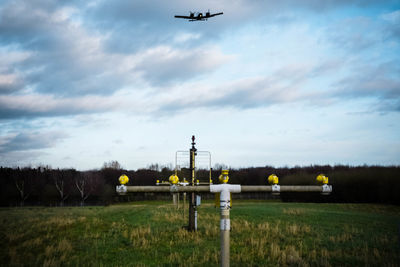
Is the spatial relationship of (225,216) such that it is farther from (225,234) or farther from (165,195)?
(165,195)

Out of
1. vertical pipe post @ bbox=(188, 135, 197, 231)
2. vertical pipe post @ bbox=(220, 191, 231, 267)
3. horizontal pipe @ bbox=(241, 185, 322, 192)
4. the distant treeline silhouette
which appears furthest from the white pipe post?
the distant treeline silhouette

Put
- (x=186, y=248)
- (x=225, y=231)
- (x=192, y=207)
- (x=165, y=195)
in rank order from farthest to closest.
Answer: (x=165, y=195), (x=192, y=207), (x=186, y=248), (x=225, y=231)

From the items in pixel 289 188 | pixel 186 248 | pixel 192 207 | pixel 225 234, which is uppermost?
pixel 289 188

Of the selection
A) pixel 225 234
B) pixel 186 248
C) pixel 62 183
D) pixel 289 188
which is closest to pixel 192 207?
pixel 186 248

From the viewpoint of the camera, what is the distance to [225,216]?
4.77 m

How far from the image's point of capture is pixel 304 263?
9.33 metres

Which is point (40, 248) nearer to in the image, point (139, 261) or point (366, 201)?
point (139, 261)

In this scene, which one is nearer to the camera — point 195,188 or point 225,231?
point 225,231

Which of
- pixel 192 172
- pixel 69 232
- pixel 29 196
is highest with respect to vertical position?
pixel 192 172

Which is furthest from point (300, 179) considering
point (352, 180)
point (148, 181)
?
point (148, 181)

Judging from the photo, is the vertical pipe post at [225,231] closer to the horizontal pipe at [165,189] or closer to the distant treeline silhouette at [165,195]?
the horizontal pipe at [165,189]

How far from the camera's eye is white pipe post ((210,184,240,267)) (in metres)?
4.73

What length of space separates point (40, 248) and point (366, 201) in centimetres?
6314

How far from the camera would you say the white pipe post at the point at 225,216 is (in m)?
4.73
